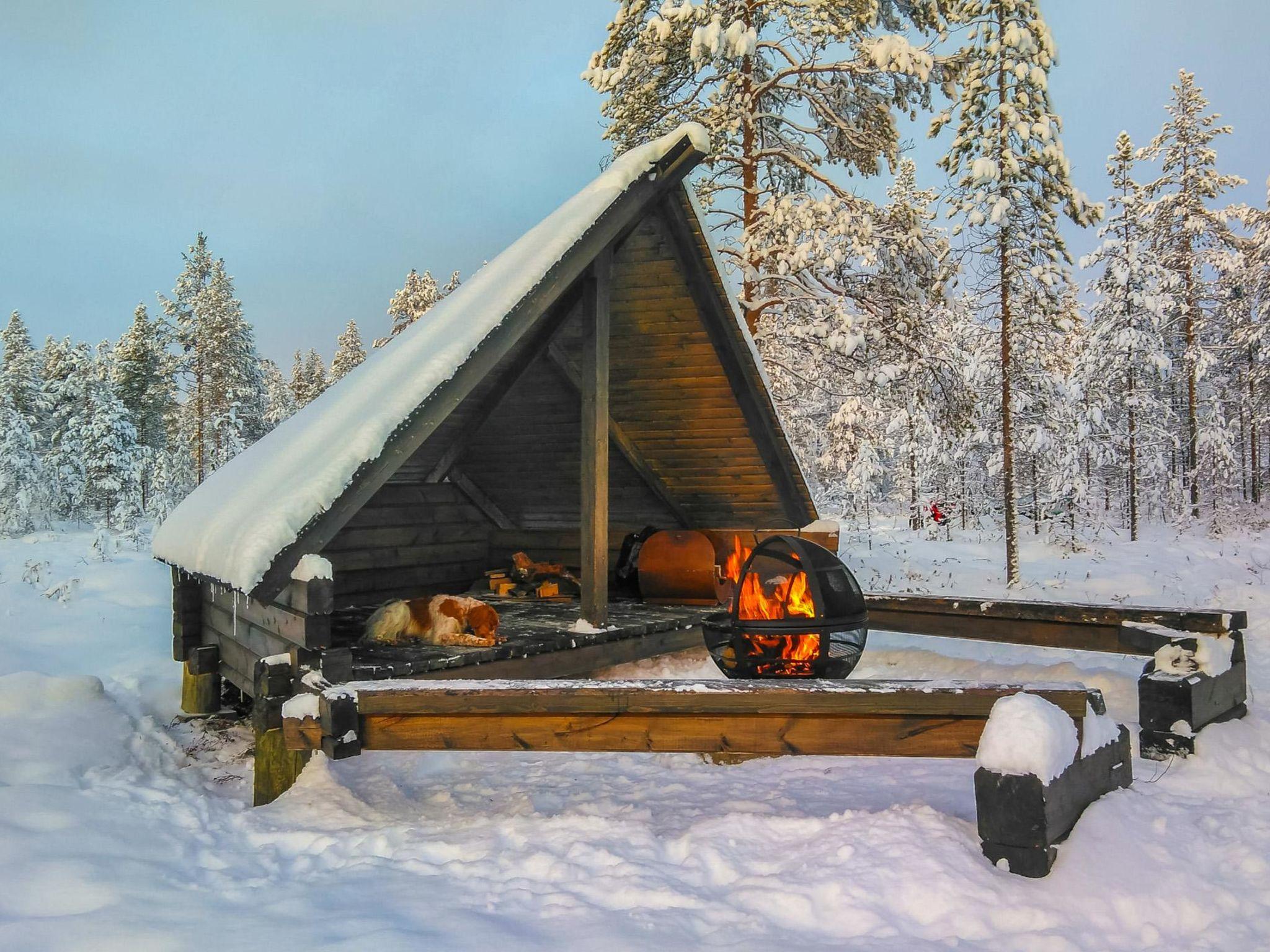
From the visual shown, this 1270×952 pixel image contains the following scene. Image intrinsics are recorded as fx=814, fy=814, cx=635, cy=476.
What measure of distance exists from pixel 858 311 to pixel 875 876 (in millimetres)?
10333

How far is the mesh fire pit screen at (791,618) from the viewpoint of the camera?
5.14m

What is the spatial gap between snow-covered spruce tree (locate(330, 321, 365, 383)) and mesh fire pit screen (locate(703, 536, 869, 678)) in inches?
1676

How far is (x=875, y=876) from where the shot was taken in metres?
3.12

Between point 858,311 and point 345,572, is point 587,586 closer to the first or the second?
point 345,572

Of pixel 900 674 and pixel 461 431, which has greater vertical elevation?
pixel 461 431

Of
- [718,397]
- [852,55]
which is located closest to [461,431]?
[718,397]

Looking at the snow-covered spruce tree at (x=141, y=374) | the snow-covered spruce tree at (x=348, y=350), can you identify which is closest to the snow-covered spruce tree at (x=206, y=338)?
the snow-covered spruce tree at (x=141, y=374)

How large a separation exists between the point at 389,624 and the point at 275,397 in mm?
48638

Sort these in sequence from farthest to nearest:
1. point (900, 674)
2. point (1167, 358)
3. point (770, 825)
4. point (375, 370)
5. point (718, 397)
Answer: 1. point (1167, 358)
2. point (718, 397)
3. point (900, 674)
4. point (375, 370)
5. point (770, 825)

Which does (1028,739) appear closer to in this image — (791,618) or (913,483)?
(791,618)

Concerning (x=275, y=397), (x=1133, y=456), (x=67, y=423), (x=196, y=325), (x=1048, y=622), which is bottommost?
(x=1048, y=622)

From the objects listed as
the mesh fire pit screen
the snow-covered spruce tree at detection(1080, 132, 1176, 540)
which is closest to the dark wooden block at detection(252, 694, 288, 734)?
the mesh fire pit screen

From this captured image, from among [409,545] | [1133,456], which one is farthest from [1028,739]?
[1133,456]

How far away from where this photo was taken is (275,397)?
5009 cm
